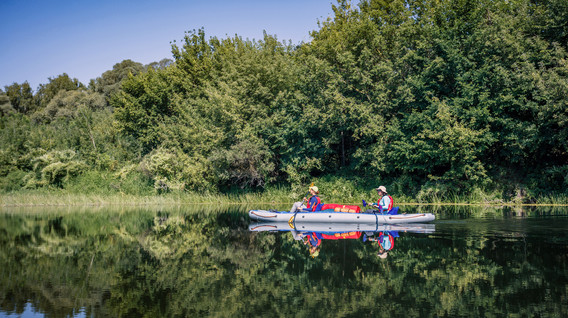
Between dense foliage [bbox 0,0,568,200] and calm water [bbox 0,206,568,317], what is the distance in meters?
11.6

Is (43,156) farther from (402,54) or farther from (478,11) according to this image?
(478,11)

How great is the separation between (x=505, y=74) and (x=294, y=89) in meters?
14.5

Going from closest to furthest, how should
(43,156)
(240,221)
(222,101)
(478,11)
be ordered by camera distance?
(240,221) < (478,11) < (222,101) < (43,156)

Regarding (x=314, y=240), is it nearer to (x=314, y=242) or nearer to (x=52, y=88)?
(x=314, y=242)

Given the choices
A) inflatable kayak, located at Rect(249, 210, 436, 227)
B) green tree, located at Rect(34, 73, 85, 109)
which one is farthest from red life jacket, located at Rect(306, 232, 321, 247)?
green tree, located at Rect(34, 73, 85, 109)

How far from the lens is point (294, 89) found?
34.5 m

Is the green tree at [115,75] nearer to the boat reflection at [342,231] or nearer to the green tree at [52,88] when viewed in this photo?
the green tree at [52,88]

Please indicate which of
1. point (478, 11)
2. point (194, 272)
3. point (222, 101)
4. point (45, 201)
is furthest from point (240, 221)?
point (45, 201)

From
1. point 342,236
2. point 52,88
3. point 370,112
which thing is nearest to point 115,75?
point 52,88

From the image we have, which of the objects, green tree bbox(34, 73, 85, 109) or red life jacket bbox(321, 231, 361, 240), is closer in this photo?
red life jacket bbox(321, 231, 361, 240)

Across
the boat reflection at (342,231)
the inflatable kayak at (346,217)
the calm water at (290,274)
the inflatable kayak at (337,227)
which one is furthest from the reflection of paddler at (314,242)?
the inflatable kayak at (346,217)

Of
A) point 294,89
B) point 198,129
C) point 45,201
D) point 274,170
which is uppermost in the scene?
point 294,89

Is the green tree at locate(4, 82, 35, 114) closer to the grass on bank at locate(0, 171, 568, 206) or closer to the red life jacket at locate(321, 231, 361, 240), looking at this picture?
the grass on bank at locate(0, 171, 568, 206)

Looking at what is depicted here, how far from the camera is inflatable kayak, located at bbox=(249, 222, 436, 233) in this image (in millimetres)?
16997
